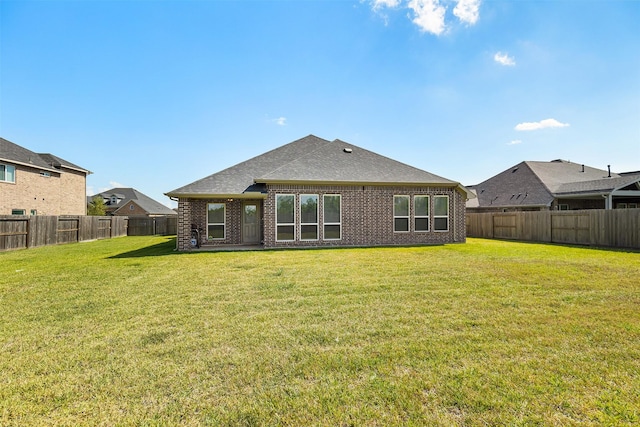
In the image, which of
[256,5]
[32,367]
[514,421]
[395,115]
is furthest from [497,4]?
[32,367]

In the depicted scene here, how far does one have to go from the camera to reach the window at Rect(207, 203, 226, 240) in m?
14.0

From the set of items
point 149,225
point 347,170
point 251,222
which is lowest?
point 149,225

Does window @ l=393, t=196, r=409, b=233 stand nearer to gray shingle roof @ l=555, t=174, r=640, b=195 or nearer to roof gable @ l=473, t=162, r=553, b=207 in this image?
roof gable @ l=473, t=162, r=553, b=207

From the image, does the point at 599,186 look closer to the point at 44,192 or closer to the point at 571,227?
the point at 571,227

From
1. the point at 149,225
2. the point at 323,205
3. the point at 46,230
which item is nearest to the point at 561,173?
the point at 323,205

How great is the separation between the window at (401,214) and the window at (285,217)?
492 centimetres

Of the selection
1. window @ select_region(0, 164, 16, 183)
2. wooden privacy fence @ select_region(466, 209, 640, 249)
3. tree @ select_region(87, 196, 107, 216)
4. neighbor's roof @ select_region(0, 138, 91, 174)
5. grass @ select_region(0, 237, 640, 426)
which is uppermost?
neighbor's roof @ select_region(0, 138, 91, 174)

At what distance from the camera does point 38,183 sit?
70.6 ft

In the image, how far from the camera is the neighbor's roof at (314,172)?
13.1 m

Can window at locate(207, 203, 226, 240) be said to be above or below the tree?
below

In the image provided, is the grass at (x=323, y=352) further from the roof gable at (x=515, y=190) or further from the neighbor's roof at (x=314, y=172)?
the roof gable at (x=515, y=190)

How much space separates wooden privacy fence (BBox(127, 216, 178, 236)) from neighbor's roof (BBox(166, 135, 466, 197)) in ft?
42.3

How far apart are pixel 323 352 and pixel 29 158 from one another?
2791 cm

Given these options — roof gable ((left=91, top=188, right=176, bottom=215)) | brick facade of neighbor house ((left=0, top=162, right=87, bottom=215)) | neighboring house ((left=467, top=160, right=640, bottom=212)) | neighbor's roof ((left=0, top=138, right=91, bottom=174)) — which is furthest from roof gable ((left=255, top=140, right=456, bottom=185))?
roof gable ((left=91, top=188, right=176, bottom=215))
